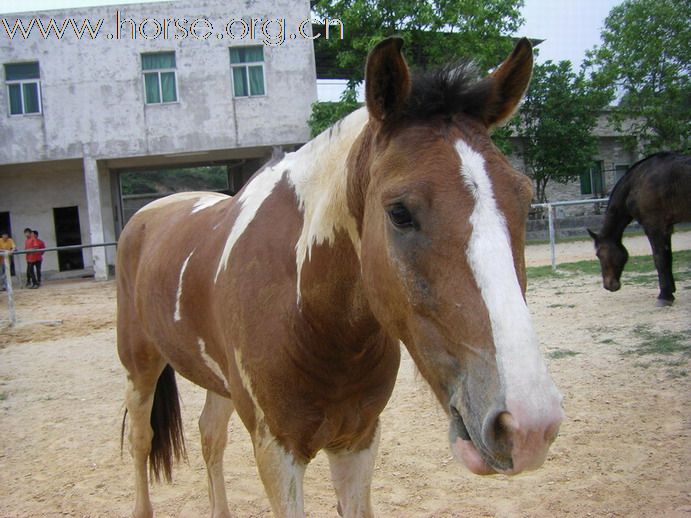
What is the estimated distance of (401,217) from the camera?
4.62ft

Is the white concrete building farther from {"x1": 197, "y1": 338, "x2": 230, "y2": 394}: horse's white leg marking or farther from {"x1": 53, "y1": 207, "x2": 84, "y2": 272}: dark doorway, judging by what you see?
{"x1": 197, "y1": 338, "x2": 230, "y2": 394}: horse's white leg marking

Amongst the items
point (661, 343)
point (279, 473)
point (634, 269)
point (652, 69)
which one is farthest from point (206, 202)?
point (652, 69)

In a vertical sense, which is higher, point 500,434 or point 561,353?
point 500,434

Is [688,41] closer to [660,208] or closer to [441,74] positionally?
[660,208]

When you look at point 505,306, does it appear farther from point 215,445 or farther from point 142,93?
point 142,93

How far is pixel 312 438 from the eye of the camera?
1997 mm

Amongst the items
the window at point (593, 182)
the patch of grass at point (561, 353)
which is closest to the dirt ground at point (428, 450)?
the patch of grass at point (561, 353)

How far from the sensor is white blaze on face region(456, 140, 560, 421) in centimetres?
113

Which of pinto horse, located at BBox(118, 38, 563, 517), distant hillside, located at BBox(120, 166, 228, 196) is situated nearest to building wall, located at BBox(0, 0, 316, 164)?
pinto horse, located at BBox(118, 38, 563, 517)

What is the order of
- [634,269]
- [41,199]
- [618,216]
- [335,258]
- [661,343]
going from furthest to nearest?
[41,199] < [634,269] < [618,216] < [661,343] < [335,258]

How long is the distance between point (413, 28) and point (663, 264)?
12118mm

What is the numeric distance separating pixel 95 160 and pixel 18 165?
13.1 feet

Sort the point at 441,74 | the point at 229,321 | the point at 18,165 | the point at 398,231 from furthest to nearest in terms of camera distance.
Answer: the point at 18,165, the point at 229,321, the point at 441,74, the point at 398,231

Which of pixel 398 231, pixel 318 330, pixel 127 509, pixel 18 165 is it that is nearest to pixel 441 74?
pixel 398 231
